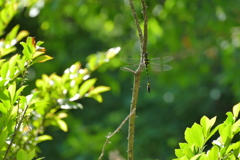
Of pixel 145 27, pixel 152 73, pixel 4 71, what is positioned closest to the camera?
pixel 145 27

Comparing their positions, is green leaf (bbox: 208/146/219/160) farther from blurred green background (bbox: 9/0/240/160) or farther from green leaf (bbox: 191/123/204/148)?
blurred green background (bbox: 9/0/240/160)

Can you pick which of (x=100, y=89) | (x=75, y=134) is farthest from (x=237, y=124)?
(x=75, y=134)

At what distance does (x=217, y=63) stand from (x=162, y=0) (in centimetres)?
177

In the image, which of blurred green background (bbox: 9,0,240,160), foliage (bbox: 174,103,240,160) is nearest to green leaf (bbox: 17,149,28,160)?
foliage (bbox: 174,103,240,160)

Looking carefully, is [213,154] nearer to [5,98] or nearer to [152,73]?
[5,98]

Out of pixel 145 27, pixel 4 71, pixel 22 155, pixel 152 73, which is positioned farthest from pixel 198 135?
pixel 152 73

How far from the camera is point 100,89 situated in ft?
5.93

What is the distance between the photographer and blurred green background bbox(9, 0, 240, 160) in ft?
14.2

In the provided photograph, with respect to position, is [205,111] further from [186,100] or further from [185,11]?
[185,11]

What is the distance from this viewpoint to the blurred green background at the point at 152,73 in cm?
434

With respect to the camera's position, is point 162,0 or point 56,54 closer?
point 162,0

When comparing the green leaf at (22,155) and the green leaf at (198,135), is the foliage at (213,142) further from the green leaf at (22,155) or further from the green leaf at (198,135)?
the green leaf at (22,155)

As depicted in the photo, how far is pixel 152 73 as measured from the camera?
18.6 ft

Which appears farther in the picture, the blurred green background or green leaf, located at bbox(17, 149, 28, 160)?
the blurred green background
